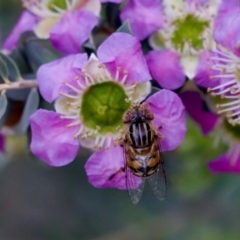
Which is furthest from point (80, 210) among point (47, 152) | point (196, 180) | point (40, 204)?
point (47, 152)

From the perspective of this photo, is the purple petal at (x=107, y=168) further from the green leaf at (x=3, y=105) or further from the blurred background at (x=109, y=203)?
the blurred background at (x=109, y=203)

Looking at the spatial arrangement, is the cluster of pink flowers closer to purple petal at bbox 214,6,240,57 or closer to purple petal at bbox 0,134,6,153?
purple petal at bbox 214,6,240,57

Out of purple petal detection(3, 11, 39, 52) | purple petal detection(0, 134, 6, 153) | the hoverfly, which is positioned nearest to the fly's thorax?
the hoverfly

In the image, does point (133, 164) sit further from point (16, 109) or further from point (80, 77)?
point (16, 109)

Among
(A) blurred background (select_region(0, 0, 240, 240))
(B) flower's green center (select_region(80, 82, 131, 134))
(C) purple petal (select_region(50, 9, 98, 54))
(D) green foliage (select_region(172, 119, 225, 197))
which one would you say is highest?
(C) purple petal (select_region(50, 9, 98, 54))

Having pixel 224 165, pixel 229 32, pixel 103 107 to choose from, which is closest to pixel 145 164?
pixel 103 107
